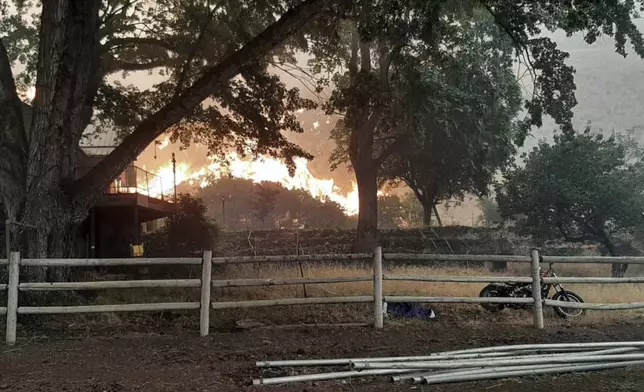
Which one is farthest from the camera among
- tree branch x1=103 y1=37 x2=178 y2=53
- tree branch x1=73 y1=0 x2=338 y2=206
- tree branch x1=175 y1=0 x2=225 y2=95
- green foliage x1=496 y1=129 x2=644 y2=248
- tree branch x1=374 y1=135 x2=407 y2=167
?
green foliage x1=496 y1=129 x2=644 y2=248

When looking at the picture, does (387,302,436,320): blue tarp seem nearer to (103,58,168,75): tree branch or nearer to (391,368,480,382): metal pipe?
(391,368,480,382): metal pipe

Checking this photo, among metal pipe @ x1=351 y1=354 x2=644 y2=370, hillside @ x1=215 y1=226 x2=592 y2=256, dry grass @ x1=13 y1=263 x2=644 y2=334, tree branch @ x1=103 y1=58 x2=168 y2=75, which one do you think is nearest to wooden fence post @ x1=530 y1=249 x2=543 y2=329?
dry grass @ x1=13 y1=263 x2=644 y2=334

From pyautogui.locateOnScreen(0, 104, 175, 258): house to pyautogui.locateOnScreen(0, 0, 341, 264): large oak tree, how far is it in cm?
239

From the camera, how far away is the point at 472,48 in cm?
2362

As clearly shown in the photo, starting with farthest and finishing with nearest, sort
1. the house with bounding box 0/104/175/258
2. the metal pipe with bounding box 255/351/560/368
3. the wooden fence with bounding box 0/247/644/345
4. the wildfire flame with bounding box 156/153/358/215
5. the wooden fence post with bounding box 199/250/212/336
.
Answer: the wildfire flame with bounding box 156/153/358/215, the house with bounding box 0/104/175/258, the wooden fence post with bounding box 199/250/212/336, the wooden fence with bounding box 0/247/644/345, the metal pipe with bounding box 255/351/560/368

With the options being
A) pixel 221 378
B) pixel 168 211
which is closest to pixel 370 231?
pixel 168 211

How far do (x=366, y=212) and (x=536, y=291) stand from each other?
18447 millimetres

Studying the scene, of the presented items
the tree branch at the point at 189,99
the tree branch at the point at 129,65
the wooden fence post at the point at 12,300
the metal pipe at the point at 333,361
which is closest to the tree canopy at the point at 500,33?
the tree branch at the point at 189,99

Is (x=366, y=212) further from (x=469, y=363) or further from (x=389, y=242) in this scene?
(x=469, y=363)

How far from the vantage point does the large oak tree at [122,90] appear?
33.6 feet

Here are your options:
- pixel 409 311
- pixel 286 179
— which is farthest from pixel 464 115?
pixel 286 179

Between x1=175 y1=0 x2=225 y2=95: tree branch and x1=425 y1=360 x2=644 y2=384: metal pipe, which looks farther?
x1=175 y1=0 x2=225 y2=95: tree branch

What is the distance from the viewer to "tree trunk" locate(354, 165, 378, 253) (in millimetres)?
27188

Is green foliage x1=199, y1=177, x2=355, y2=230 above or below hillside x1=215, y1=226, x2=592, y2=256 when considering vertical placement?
above
